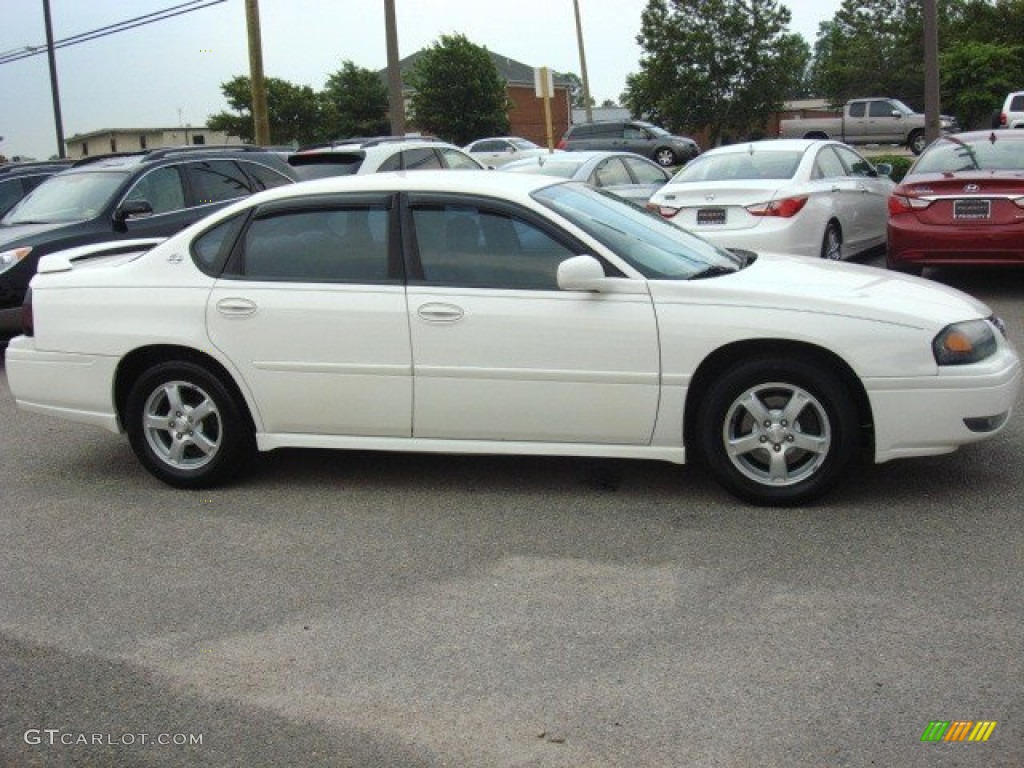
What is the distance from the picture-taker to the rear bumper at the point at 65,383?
6.65 meters

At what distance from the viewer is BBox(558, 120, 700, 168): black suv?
39969 mm

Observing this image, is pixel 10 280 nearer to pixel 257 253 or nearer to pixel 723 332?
pixel 257 253

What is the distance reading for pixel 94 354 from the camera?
6.63 meters

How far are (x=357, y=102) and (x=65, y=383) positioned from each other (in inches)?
2199

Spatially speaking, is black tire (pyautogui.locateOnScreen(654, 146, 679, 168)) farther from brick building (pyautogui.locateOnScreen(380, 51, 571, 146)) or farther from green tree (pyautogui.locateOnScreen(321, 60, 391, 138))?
brick building (pyautogui.locateOnScreen(380, 51, 571, 146))

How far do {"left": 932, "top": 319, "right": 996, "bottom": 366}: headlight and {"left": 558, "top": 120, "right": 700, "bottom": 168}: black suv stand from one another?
114 ft

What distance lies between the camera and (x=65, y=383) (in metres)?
6.74

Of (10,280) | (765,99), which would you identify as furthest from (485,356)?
(765,99)

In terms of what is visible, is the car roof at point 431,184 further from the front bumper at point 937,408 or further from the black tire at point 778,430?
the front bumper at point 937,408

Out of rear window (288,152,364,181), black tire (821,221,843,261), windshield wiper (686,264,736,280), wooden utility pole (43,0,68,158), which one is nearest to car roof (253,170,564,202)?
windshield wiper (686,264,736,280)

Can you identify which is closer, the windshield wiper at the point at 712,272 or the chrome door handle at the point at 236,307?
the windshield wiper at the point at 712,272

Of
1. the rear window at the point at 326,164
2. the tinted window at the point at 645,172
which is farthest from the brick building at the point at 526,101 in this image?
the rear window at the point at 326,164

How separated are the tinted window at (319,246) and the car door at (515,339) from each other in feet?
0.66

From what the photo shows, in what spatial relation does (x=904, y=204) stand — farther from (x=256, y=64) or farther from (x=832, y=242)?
(x=256, y=64)
